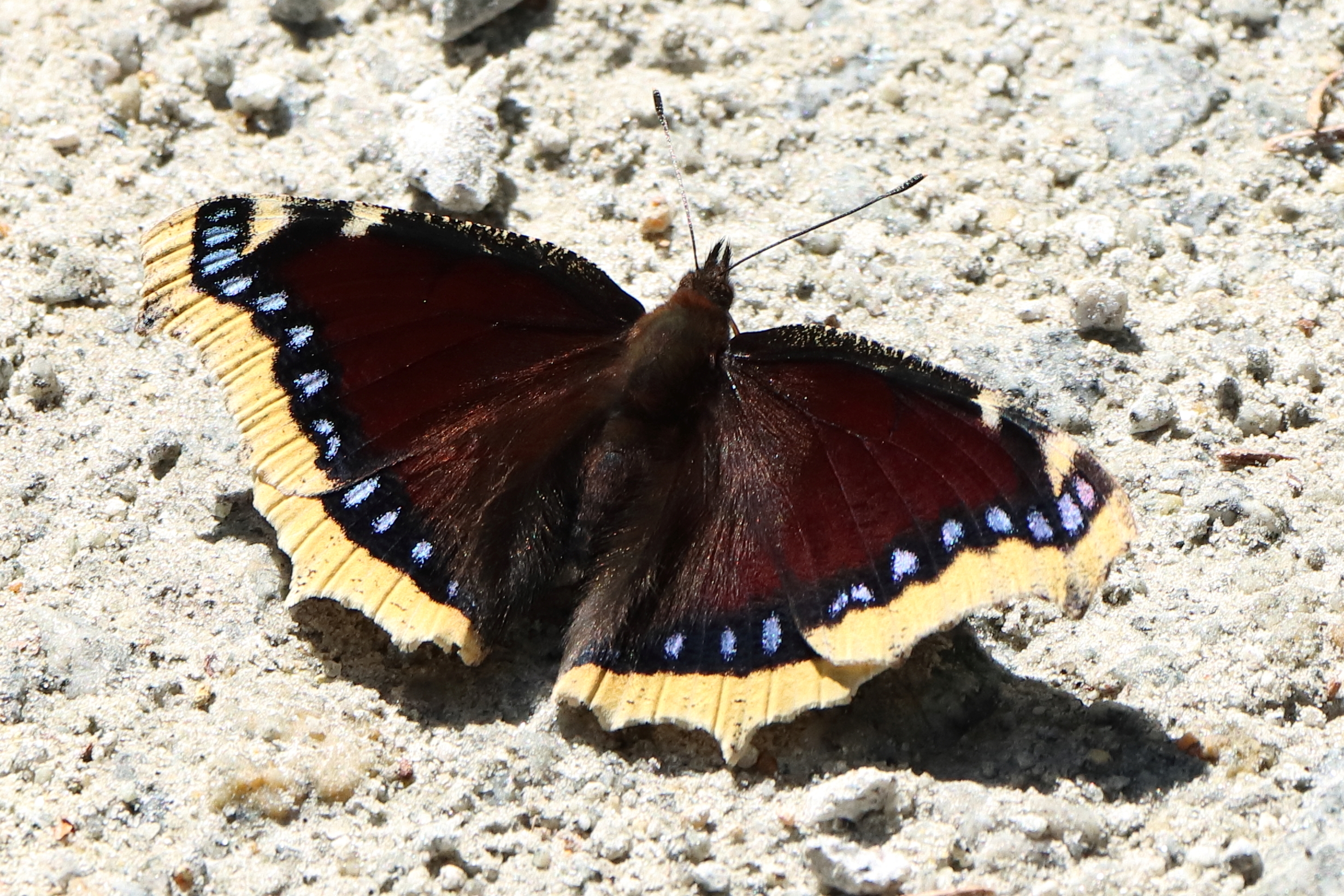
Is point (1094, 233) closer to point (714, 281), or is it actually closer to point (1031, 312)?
point (1031, 312)

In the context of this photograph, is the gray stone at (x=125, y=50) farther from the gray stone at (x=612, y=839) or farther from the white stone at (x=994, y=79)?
the gray stone at (x=612, y=839)

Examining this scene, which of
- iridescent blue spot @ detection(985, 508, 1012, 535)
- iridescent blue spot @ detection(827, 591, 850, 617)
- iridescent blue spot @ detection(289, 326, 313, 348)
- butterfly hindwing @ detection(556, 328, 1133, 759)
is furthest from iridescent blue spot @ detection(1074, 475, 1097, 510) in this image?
iridescent blue spot @ detection(289, 326, 313, 348)

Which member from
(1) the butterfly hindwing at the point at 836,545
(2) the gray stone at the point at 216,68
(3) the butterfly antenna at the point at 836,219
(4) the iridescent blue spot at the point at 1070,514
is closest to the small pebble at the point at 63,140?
(2) the gray stone at the point at 216,68

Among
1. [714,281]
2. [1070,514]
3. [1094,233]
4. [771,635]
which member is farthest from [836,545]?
[1094,233]

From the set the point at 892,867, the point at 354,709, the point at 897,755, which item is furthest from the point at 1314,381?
the point at 354,709

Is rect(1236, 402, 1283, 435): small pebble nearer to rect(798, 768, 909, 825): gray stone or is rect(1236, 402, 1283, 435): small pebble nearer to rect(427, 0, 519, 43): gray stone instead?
rect(798, 768, 909, 825): gray stone

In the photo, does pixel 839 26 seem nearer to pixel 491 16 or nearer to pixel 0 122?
pixel 491 16
